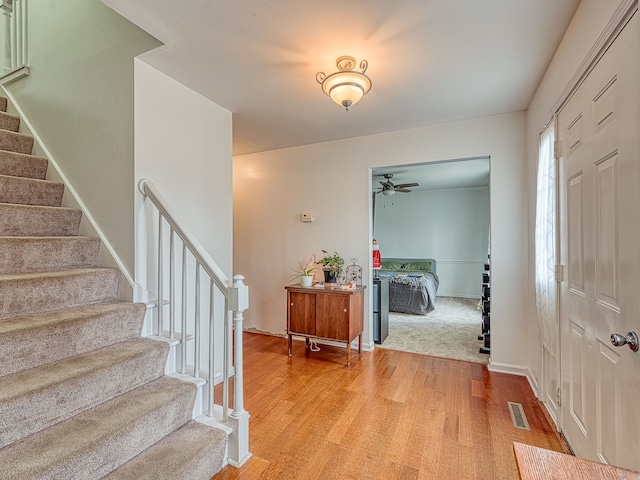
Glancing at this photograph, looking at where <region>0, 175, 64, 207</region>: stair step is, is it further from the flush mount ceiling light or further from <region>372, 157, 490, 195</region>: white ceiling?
<region>372, 157, 490, 195</region>: white ceiling

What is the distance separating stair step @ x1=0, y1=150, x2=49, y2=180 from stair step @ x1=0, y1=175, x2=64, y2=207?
0.13m

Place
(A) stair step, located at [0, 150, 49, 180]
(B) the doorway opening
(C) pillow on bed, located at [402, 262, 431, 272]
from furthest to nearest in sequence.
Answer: (C) pillow on bed, located at [402, 262, 431, 272] → (B) the doorway opening → (A) stair step, located at [0, 150, 49, 180]

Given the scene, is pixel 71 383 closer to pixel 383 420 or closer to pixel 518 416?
pixel 383 420

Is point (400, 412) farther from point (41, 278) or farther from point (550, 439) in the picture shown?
point (41, 278)

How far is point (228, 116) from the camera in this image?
293 centimetres

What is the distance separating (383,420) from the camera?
215cm

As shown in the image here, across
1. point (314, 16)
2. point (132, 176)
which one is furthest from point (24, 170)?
point (314, 16)

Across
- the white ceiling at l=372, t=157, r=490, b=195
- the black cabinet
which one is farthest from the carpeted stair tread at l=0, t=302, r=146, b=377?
the white ceiling at l=372, t=157, r=490, b=195

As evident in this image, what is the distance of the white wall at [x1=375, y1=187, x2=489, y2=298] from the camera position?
22.9ft

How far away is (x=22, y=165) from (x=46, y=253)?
88 centimetres

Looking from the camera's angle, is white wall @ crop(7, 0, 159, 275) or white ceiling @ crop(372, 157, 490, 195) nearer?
white wall @ crop(7, 0, 159, 275)

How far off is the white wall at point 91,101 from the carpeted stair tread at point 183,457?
1.14 m

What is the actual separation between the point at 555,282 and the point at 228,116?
297 centimetres

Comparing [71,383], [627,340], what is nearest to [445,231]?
[627,340]
